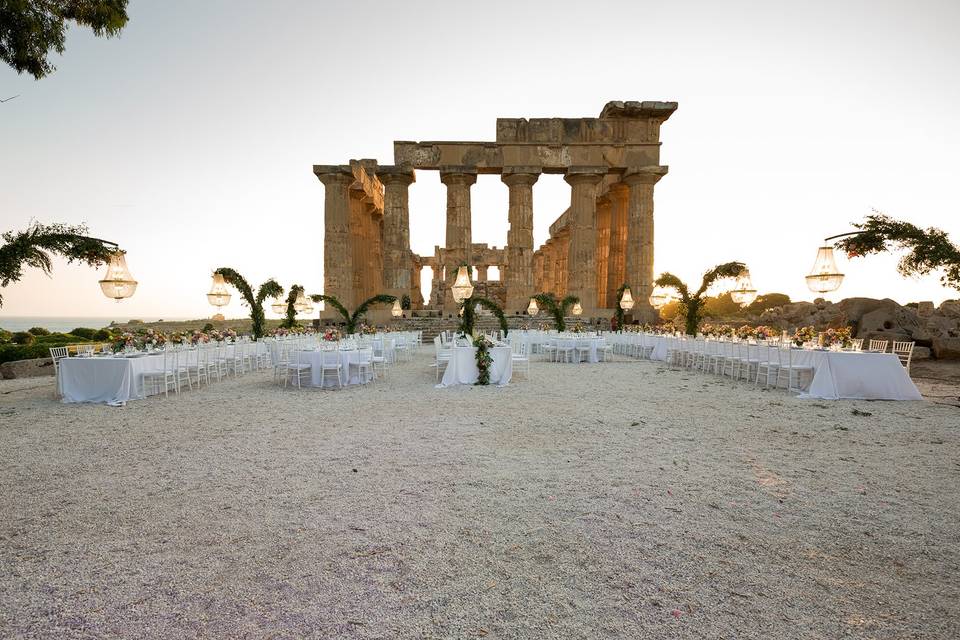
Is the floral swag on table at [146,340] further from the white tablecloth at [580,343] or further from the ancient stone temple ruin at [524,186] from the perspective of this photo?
the ancient stone temple ruin at [524,186]

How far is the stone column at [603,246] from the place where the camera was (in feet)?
94.9

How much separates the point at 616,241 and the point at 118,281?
25767 millimetres

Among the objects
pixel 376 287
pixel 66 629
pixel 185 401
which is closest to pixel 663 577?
pixel 66 629

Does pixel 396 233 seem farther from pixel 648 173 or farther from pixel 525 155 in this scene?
pixel 648 173

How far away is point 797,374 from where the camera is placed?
9047mm

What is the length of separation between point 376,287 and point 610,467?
27.7m

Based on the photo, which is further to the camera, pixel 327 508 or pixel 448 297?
pixel 448 297

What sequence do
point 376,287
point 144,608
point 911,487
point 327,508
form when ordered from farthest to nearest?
point 376,287
point 911,487
point 327,508
point 144,608

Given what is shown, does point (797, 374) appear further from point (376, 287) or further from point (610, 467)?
point (376, 287)

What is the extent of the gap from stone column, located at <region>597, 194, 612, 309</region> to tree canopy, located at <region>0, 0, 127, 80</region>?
85.7 feet

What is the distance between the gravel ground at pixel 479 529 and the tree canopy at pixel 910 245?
400 cm

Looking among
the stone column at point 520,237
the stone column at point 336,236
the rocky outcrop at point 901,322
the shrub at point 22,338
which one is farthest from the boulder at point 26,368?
the rocky outcrop at point 901,322

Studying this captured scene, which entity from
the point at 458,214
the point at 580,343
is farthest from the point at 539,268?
the point at 580,343

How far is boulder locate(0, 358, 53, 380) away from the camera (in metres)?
10.7
